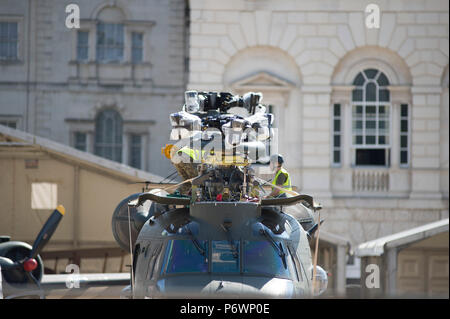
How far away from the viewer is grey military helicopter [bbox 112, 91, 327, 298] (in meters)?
10.4

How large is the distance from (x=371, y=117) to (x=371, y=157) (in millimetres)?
1437

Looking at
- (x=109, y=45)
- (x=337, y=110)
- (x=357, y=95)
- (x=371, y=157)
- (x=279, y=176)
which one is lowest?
(x=279, y=176)

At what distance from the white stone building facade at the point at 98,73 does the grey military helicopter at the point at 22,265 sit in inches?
625

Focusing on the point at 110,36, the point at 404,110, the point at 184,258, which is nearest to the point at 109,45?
the point at 110,36

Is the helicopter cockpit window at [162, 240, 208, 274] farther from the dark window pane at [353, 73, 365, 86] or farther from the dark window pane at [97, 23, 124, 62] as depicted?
the dark window pane at [97, 23, 124, 62]

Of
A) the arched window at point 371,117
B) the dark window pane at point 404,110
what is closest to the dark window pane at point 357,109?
the arched window at point 371,117

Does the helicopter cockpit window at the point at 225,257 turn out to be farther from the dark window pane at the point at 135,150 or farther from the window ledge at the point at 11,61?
the window ledge at the point at 11,61

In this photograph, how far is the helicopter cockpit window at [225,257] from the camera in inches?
412

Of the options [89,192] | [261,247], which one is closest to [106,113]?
[89,192]

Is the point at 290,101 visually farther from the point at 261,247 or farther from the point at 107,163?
the point at 261,247

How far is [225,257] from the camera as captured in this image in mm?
10578

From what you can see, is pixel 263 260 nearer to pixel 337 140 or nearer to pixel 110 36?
pixel 337 140

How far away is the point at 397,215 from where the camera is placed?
97.8 feet

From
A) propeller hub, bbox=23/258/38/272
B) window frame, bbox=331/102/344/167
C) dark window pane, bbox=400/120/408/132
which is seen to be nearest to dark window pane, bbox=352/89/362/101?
window frame, bbox=331/102/344/167
